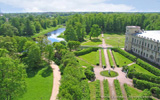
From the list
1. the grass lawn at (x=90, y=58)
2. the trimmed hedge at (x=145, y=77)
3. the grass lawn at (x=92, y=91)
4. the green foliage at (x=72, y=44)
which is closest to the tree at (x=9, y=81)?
the grass lawn at (x=92, y=91)

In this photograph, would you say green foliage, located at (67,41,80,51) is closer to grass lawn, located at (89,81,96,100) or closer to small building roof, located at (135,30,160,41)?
small building roof, located at (135,30,160,41)

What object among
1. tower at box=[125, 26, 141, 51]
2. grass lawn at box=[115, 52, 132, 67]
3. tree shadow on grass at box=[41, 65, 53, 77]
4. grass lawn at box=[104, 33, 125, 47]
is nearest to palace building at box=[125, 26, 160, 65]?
tower at box=[125, 26, 141, 51]

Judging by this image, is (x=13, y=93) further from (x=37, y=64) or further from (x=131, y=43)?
(x=131, y=43)

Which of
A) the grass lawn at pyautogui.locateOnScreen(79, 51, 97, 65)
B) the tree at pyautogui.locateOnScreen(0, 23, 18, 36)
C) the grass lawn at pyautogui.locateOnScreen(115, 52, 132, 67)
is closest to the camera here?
the grass lawn at pyautogui.locateOnScreen(115, 52, 132, 67)

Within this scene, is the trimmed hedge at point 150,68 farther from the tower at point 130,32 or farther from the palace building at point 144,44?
the tower at point 130,32

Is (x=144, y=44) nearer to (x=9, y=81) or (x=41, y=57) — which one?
(x=41, y=57)

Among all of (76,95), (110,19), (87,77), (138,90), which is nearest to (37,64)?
(87,77)
